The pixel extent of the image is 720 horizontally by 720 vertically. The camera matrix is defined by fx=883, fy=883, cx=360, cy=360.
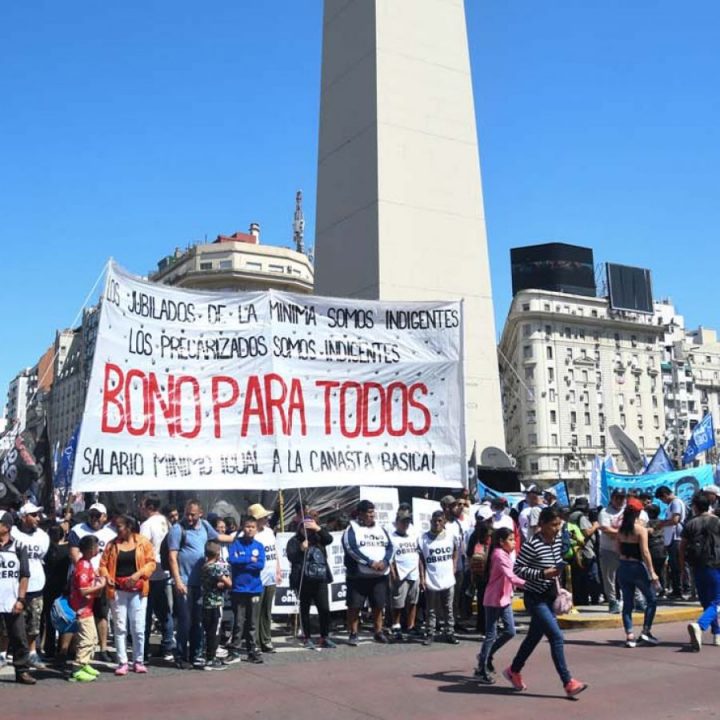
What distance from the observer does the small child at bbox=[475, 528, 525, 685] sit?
27.0 ft

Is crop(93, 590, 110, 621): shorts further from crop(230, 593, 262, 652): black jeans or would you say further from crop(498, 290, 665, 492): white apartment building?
crop(498, 290, 665, 492): white apartment building

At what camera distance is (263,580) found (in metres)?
10.1

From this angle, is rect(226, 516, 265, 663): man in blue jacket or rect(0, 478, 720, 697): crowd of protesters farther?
rect(226, 516, 265, 663): man in blue jacket

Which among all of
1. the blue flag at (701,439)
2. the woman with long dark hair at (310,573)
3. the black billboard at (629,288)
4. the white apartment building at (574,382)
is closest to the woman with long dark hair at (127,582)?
the woman with long dark hair at (310,573)

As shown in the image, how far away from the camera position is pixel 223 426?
10.4 m

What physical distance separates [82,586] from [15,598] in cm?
63

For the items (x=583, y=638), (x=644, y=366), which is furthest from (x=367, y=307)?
(x=644, y=366)

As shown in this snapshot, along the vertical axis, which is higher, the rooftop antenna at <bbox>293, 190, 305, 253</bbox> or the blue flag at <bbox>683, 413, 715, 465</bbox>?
the rooftop antenna at <bbox>293, 190, 305, 253</bbox>

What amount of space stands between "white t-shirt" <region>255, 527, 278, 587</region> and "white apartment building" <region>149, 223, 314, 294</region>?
69.3 meters

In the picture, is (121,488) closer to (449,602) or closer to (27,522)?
(27,522)

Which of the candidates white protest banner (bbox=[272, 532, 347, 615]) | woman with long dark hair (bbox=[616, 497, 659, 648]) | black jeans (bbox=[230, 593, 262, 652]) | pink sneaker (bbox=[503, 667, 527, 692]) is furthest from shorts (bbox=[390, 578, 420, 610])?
pink sneaker (bbox=[503, 667, 527, 692])

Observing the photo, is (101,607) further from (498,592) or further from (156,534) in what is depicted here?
(498,592)

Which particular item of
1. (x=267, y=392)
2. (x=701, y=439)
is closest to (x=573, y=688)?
(x=267, y=392)

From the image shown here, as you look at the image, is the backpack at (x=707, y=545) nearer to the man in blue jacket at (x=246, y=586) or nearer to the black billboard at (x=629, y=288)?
the man in blue jacket at (x=246, y=586)
